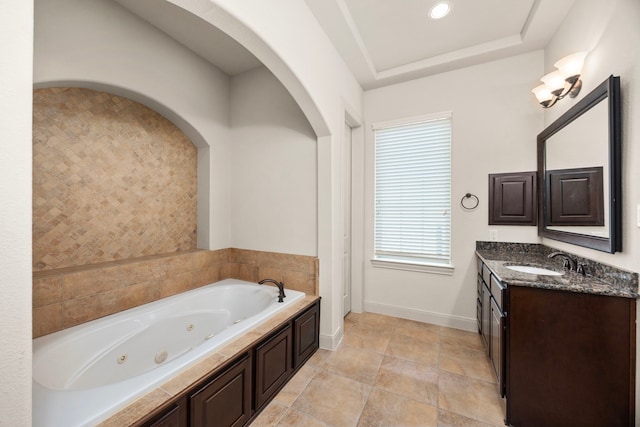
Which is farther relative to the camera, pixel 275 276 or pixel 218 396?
pixel 275 276

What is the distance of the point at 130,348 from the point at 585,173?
11.4 ft

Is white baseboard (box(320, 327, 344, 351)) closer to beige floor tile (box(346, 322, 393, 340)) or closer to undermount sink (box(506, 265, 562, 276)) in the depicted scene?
beige floor tile (box(346, 322, 393, 340))

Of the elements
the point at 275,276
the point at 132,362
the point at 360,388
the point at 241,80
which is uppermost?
the point at 241,80

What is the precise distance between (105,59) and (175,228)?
152 cm

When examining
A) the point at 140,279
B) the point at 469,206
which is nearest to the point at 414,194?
the point at 469,206

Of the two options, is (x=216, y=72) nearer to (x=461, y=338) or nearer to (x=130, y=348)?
(x=130, y=348)

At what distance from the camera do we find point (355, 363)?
7.36 ft

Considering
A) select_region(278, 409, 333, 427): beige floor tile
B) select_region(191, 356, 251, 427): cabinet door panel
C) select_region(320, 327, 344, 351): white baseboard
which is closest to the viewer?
select_region(191, 356, 251, 427): cabinet door panel

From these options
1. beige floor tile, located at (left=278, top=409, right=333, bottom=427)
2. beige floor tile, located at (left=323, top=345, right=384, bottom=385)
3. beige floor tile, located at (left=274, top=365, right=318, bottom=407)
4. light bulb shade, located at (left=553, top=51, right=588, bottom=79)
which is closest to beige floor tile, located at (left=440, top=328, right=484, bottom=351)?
beige floor tile, located at (left=323, top=345, right=384, bottom=385)

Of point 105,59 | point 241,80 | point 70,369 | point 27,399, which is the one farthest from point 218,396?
point 241,80

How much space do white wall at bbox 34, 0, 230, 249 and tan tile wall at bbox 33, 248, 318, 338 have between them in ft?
1.00

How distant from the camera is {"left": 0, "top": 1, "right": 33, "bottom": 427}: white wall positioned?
0.69m

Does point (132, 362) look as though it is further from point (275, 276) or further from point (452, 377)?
point (452, 377)

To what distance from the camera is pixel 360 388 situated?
193cm
